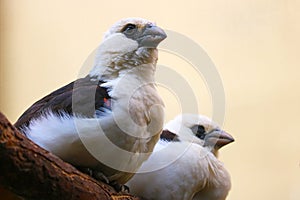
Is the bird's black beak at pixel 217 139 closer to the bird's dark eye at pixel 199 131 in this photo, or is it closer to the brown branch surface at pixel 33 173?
the bird's dark eye at pixel 199 131

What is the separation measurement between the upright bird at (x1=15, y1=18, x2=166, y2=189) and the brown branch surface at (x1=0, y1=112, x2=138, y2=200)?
0.29 feet

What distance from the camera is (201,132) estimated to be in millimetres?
1211

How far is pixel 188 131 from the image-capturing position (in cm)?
121

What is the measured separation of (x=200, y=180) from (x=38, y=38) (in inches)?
31.4

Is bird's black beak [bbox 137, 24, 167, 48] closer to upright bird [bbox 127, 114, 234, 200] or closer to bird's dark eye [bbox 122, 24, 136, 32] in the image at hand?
bird's dark eye [bbox 122, 24, 136, 32]

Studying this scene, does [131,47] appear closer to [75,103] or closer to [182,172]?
[75,103]

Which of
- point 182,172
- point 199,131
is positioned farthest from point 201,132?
point 182,172

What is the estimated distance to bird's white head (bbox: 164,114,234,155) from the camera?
120 cm

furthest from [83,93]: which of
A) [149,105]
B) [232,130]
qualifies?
[232,130]

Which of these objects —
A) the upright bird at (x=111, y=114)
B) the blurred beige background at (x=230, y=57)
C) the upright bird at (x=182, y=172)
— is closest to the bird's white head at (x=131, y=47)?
the upright bird at (x=111, y=114)

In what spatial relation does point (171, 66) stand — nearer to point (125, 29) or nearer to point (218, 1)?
point (218, 1)

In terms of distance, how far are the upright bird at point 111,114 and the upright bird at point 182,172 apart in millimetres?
131

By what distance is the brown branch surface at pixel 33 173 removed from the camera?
63 cm

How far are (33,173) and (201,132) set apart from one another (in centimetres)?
60
